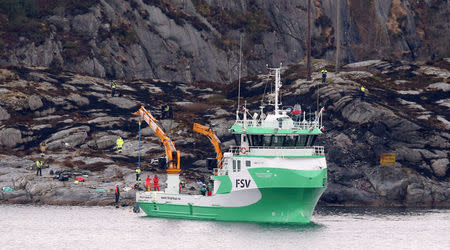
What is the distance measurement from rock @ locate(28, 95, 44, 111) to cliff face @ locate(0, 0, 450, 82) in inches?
501

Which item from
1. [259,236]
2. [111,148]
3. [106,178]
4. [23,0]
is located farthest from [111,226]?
[23,0]

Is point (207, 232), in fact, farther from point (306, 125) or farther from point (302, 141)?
point (306, 125)

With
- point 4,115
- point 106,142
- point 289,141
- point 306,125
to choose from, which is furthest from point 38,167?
point 306,125

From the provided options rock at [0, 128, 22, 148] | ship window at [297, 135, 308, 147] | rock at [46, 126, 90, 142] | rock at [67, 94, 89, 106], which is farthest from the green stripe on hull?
rock at [67, 94, 89, 106]

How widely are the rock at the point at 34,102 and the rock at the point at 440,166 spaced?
1994 inches

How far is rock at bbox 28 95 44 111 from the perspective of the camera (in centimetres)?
10169

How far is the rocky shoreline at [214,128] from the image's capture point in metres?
86.9

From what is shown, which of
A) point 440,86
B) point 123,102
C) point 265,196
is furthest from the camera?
point 123,102

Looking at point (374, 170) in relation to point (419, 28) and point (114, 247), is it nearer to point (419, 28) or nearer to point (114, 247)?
point (114, 247)

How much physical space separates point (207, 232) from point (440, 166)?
39654 mm

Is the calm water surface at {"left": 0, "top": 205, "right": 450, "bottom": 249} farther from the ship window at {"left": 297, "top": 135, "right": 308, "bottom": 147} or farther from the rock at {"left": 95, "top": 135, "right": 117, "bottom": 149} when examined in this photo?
the rock at {"left": 95, "top": 135, "right": 117, "bottom": 149}

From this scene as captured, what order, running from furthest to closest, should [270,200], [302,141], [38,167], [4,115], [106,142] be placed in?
1. [4,115]
2. [106,142]
3. [38,167]
4. [302,141]
5. [270,200]

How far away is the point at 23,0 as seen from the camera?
124m

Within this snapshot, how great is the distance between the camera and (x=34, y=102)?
10212 cm
